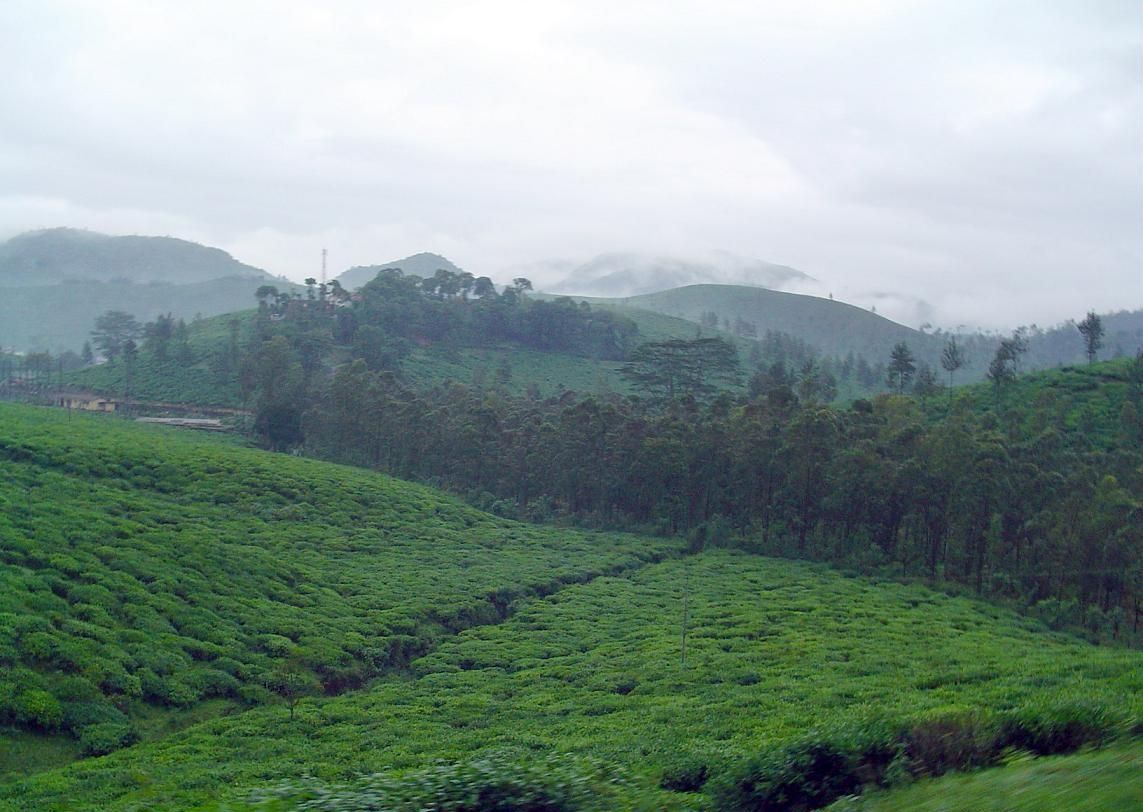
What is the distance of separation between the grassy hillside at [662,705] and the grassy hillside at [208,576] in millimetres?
1570

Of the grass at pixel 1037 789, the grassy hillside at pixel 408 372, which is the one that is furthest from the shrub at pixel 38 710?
the grassy hillside at pixel 408 372

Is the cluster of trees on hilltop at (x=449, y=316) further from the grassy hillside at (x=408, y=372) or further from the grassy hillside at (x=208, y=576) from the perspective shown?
the grassy hillside at (x=208, y=576)

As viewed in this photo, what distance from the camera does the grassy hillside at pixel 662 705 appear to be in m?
8.89

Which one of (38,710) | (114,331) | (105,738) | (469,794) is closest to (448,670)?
(105,738)

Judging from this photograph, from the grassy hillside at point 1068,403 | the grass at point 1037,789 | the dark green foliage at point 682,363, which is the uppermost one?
the dark green foliage at point 682,363

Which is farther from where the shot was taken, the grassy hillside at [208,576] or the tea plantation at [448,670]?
the grassy hillside at [208,576]

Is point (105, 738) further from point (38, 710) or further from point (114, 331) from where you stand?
point (114, 331)

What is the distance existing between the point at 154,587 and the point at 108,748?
8.05 metres

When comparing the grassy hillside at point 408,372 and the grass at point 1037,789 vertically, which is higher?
the grassy hillside at point 408,372

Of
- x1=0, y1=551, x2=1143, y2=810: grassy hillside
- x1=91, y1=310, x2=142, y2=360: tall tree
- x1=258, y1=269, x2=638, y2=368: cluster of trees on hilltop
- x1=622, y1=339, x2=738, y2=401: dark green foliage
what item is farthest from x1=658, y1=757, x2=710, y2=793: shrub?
x1=91, y1=310, x2=142, y2=360: tall tree

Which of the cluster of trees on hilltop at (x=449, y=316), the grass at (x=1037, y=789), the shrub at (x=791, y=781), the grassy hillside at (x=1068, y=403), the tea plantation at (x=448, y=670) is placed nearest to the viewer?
the grass at (x=1037, y=789)

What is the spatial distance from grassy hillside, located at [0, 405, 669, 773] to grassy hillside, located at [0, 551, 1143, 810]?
5.15 feet

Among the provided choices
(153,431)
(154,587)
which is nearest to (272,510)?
(154,587)

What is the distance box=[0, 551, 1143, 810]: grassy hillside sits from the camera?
889 centimetres
